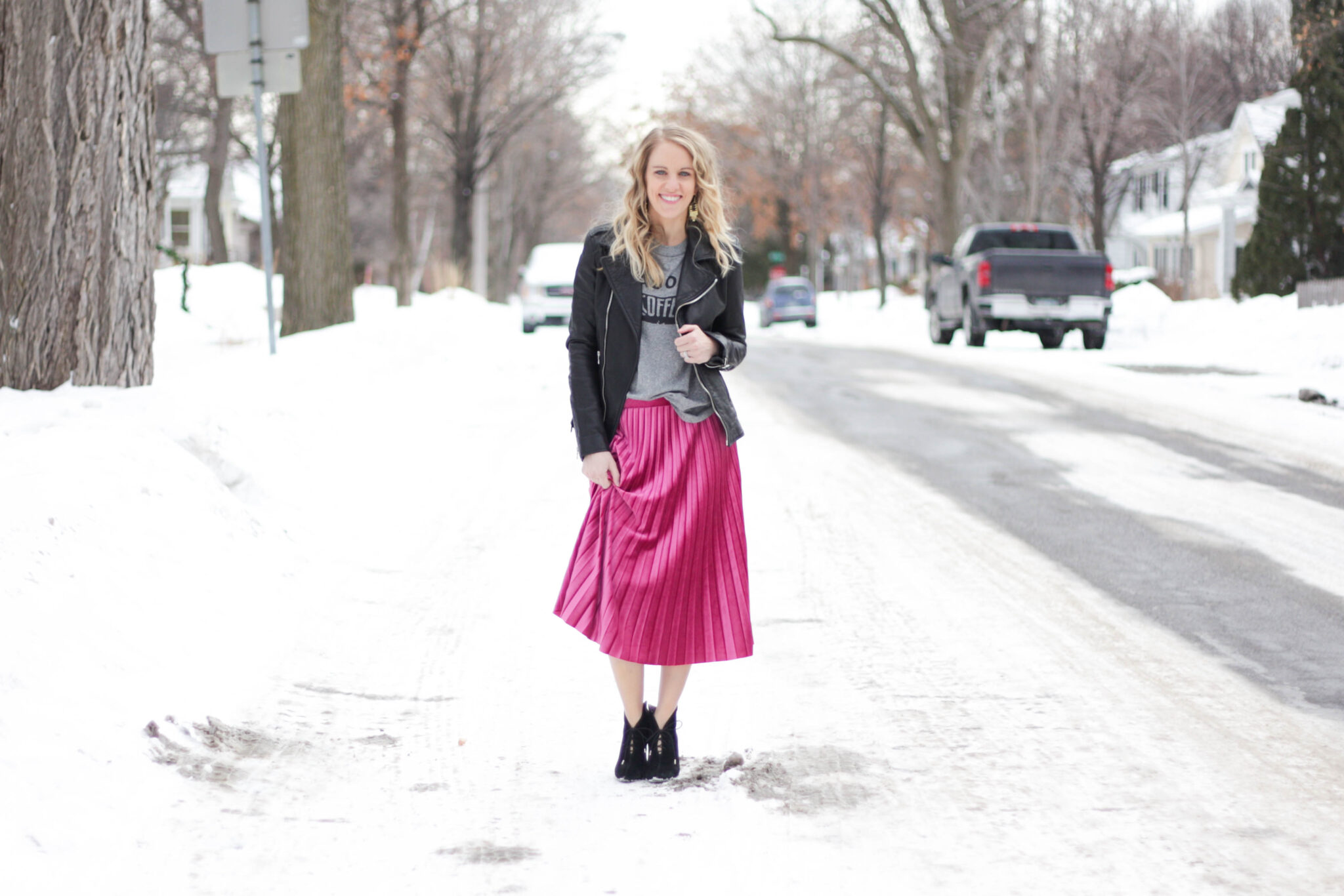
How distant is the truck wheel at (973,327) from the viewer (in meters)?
21.3

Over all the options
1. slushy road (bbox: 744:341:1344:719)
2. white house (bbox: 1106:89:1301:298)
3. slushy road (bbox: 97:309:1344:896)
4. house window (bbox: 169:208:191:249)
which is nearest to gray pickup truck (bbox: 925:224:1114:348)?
slushy road (bbox: 744:341:1344:719)

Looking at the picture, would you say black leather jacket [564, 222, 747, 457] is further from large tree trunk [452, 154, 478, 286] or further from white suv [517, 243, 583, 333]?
large tree trunk [452, 154, 478, 286]

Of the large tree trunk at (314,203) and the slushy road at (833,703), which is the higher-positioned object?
the large tree trunk at (314,203)

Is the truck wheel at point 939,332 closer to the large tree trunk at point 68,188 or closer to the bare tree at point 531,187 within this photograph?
the large tree trunk at point 68,188

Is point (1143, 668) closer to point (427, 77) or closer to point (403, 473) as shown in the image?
point (403, 473)

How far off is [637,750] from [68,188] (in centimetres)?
474

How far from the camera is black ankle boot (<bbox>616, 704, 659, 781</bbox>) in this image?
→ 3.89 metres

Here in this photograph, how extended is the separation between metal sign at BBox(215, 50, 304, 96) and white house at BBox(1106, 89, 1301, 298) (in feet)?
97.1

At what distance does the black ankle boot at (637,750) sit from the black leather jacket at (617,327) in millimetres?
777

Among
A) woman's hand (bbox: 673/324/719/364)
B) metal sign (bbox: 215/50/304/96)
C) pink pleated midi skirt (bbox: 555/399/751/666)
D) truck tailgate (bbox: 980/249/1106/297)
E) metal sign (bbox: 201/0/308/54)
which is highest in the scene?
metal sign (bbox: 201/0/308/54)

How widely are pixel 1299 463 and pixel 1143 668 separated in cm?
522

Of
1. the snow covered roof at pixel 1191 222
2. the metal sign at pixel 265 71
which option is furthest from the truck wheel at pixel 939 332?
the snow covered roof at pixel 1191 222

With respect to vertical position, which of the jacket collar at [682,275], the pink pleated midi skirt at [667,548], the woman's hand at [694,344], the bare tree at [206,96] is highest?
the bare tree at [206,96]

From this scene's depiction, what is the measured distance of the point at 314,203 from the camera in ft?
49.6
